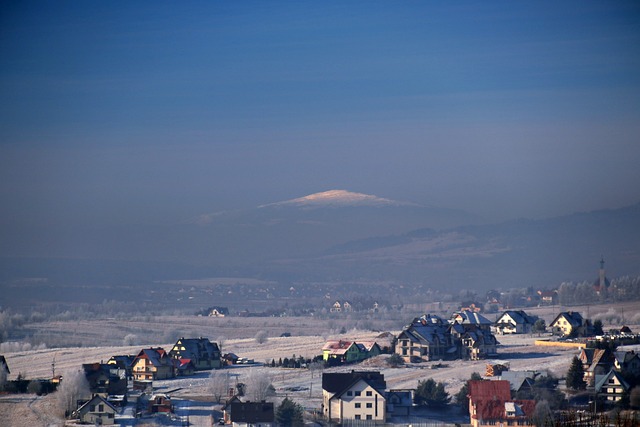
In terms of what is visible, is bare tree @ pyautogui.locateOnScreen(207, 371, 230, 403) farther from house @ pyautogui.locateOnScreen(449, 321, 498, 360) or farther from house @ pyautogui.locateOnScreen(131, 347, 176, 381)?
house @ pyautogui.locateOnScreen(449, 321, 498, 360)

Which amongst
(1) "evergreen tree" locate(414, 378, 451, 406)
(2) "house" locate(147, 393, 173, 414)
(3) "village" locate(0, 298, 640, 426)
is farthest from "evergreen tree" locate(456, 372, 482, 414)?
(2) "house" locate(147, 393, 173, 414)

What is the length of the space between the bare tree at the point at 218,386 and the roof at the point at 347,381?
4233mm

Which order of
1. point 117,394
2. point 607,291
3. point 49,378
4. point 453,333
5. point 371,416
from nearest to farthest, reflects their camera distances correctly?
point 371,416, point 117,394, point 49,378, point 453,333, point 607,291

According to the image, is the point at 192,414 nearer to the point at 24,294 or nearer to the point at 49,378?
the point at 49,378

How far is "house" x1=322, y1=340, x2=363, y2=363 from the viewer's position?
59594 millimetres

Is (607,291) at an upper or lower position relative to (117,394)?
upper

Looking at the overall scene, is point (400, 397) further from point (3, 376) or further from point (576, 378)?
point (3, 376)

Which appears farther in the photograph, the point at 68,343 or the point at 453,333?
the point at 68,343

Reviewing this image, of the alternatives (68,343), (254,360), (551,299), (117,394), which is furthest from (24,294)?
(117,394)

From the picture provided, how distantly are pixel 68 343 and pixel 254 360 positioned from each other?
2685 cm

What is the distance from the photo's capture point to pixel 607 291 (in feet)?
398

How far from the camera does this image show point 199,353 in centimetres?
6006

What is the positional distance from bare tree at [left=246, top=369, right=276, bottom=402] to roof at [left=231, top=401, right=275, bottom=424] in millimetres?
2872

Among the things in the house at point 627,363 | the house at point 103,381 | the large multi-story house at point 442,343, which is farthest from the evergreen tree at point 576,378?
the house at point 103,381
